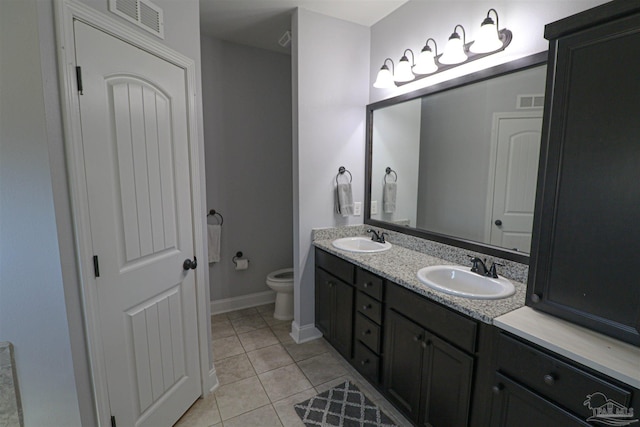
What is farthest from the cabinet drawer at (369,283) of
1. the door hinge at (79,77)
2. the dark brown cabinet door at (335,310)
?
the door hinge at (79,77)

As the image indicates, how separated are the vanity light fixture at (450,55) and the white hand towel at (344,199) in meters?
0.84

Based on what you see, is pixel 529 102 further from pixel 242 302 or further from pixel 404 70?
pixel 242 302

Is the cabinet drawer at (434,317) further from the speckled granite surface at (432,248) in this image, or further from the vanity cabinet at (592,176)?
the speckled granite surface at (432,248)

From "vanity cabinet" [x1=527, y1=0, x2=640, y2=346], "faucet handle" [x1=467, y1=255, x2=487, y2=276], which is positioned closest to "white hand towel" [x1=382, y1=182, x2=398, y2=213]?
"faucet handle" [x1=467, y1=255, x2=487, y2=276]

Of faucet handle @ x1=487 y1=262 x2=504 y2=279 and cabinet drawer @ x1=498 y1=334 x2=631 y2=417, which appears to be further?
faucet handle @ x1=487 y1=262 x2=504 y2=279

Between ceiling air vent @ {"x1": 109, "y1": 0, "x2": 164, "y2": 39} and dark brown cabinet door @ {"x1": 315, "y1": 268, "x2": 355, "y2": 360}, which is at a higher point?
ceiling air vent @ {"x1": 109, "y1": 0, "x2": 164, "y2": 39}

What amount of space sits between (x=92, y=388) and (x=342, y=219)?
1937 millimetres

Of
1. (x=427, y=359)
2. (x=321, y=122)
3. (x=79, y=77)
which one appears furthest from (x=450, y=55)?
(x=79, y=77)

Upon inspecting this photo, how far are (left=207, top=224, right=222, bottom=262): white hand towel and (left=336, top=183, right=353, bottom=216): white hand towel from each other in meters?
1.24

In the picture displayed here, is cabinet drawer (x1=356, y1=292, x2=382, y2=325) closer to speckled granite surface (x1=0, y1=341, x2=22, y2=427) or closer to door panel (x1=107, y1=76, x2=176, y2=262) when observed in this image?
door panel (x1=107, y1=76, x2=176, y2=262)

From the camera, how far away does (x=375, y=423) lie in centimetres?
175

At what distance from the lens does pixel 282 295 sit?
9.80ft

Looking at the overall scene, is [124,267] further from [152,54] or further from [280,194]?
[280,194]

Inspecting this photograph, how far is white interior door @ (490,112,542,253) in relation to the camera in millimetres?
1571
